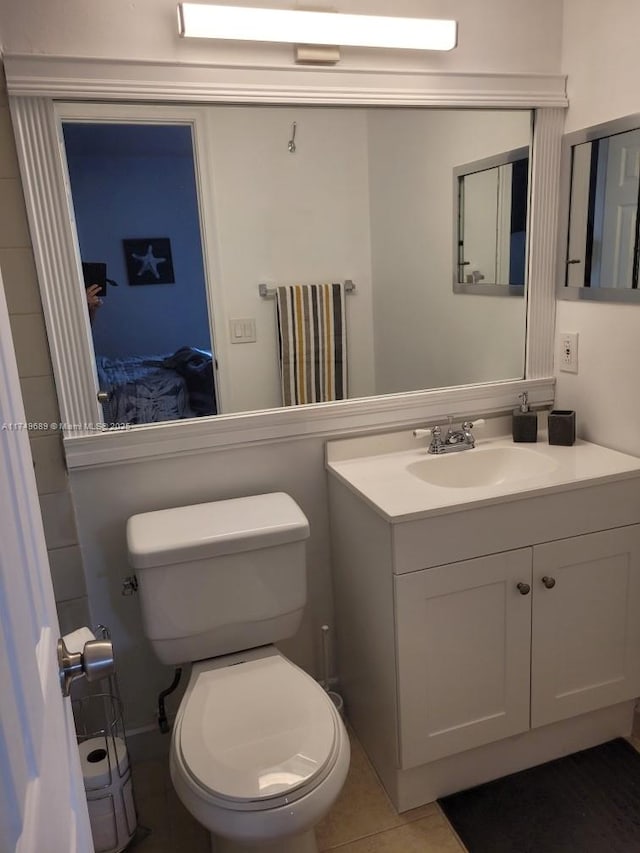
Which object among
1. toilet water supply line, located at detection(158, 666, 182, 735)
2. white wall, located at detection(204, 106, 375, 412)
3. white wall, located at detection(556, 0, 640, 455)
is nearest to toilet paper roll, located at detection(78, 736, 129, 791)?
toilet water supply line, located at detection(158, 666, 182, 735)

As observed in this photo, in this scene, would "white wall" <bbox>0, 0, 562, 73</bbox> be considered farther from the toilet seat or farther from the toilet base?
the toilet base

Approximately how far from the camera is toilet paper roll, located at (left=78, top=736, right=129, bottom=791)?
1.52 meters

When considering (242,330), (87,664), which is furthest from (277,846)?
(242,330)

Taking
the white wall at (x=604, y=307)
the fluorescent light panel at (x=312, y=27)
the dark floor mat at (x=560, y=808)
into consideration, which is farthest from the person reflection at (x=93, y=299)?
Answer: the dark floor mat at (x=560, y=808)

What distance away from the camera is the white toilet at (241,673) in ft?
4.00

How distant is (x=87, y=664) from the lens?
74 centimetres

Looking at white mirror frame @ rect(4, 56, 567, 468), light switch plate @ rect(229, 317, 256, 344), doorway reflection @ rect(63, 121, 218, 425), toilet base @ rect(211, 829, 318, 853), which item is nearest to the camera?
toilet base @ rect(211, 829, 318, 853)

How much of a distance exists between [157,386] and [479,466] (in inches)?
37.5

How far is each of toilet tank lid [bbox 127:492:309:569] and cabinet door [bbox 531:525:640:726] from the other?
0.64 metres

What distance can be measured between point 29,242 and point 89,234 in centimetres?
15

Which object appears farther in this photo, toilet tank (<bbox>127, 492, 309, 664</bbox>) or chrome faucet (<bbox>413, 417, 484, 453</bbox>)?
chrome faucet (<bbox>413, 417, 484, 453</bbox>)

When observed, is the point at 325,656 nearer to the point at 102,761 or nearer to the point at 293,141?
the point at 102,761

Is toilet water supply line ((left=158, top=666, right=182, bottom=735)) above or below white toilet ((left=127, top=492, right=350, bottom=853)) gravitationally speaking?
below

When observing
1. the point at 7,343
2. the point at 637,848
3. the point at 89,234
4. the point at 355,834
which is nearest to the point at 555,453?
the point at 637,848
